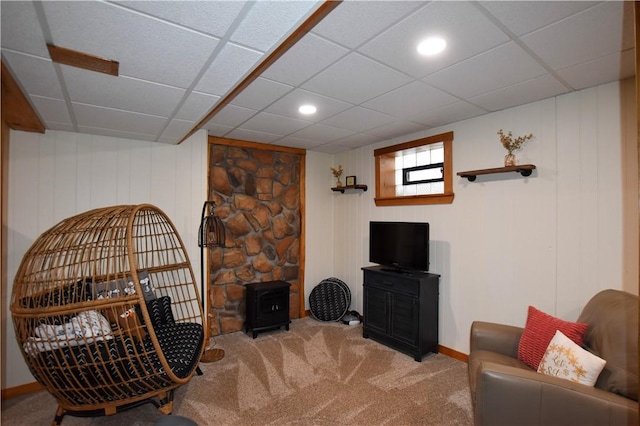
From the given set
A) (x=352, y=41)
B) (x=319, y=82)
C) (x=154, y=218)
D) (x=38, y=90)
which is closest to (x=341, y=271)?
(x=154, y=218)

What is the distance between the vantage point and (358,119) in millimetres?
3199

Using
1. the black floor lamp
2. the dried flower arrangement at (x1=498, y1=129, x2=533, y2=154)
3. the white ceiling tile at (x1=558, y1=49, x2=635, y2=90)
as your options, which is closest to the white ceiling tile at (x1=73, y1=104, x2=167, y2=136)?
the black floor lamp

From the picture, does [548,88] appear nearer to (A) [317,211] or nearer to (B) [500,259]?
(B) [500,259]

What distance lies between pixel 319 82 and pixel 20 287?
250cm

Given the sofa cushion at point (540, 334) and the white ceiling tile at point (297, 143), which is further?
the white ceiling tile at point (297, 143)

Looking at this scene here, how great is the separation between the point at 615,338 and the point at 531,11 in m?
1.80

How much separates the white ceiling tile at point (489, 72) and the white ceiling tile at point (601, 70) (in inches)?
8.5

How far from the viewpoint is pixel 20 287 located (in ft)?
6.98

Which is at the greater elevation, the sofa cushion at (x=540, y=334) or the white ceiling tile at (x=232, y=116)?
the white ceiling tile at (x=232, y=116)

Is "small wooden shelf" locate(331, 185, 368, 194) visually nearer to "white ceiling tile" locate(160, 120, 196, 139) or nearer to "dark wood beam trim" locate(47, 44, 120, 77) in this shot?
"white ceiling tile" locate(160, 120, 196, 139)

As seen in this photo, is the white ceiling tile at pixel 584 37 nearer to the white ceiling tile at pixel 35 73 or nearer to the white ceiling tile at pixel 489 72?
the white ceiling tile at pixel 489 72

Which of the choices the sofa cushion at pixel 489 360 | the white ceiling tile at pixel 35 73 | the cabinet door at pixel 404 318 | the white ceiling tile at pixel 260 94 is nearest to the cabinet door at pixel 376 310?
the cabinet door at pixel 404 318

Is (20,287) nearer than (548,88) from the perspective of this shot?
Yes

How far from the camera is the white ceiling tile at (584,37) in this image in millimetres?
1539
